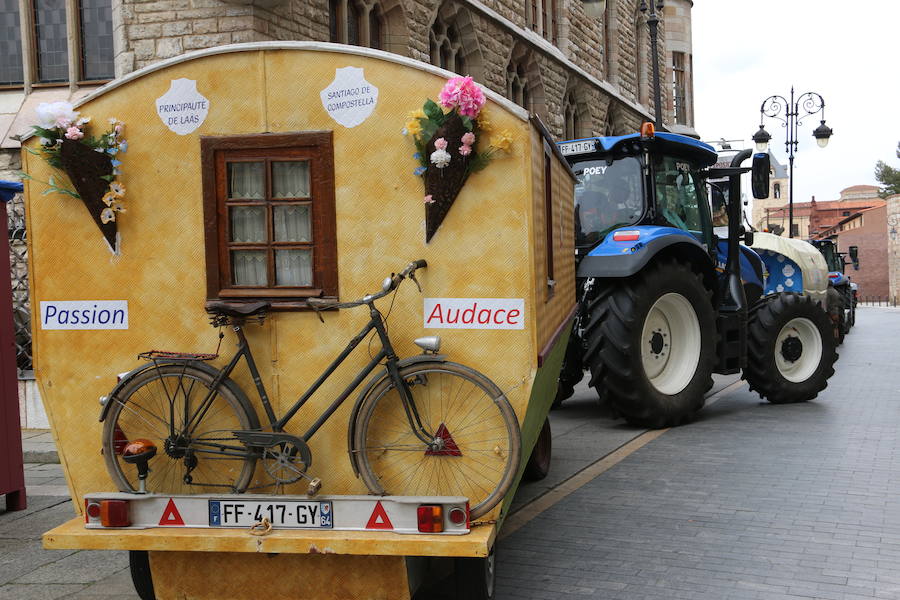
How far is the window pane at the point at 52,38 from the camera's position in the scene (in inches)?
545

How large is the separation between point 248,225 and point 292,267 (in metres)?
0.30

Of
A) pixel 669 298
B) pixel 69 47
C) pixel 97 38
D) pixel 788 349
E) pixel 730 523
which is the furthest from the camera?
pixel 97 38

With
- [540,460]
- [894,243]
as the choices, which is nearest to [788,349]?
[540,460]

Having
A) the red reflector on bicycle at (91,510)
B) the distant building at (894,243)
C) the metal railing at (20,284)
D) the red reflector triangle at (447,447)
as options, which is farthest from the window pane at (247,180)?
the distant building at (894,243)

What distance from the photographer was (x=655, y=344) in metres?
9.90

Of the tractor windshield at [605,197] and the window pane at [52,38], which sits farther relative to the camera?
the window pane at [52,38]

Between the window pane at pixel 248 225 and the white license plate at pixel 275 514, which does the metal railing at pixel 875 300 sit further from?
the white license plate at pixel 275 514

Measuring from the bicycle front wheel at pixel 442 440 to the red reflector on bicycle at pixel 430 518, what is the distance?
0.28 meters

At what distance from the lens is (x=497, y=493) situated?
431 centimetres

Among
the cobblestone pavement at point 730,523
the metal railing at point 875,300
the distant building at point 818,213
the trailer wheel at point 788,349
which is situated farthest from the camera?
the distant building at point 818,213

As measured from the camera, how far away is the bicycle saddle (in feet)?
14.5

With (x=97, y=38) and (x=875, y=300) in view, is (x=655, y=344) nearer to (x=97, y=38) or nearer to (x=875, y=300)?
(x=97, y=38)

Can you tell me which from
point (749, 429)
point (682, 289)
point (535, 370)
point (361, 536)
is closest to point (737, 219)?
point (682, 289)

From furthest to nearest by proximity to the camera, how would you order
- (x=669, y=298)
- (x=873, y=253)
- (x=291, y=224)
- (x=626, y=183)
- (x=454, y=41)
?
1. (x=873, y=253)
2. (x=454, y=41)
3. (x=626, y=183)
4. (x=669, y=298)
5. (x=291, y=224)
